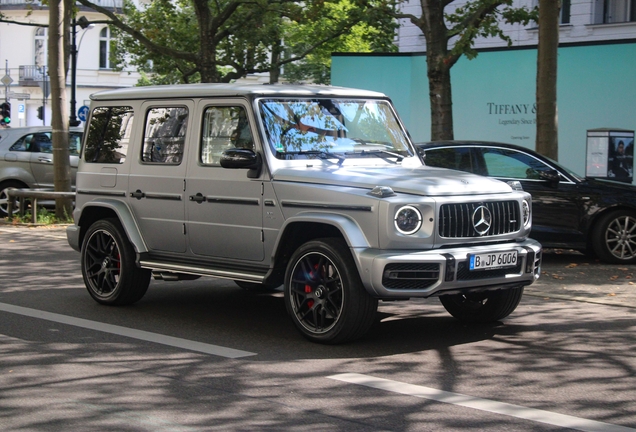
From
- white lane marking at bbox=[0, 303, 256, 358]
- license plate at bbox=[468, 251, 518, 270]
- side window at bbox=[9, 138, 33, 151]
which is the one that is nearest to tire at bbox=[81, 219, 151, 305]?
white lane marking at bbox=[0, 303, 256, 358]

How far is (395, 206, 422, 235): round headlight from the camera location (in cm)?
715

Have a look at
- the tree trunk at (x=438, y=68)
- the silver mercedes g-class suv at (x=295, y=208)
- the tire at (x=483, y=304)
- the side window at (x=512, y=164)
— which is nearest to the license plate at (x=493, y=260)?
the silver mercedes g-class suv at (x=295, y=208)

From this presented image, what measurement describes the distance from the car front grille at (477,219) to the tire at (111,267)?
3167mm

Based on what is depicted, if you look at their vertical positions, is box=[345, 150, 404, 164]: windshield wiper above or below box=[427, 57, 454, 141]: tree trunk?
below

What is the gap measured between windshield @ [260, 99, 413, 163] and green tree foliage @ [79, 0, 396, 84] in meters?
15.4

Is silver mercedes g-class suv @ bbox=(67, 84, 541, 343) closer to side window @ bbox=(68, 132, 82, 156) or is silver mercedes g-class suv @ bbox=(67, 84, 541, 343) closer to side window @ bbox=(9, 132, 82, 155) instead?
side window @ bbox=(9, 132, 82, 155)

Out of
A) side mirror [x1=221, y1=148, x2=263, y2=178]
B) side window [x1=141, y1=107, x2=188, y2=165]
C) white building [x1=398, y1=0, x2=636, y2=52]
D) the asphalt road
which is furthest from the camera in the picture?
white building [x1=398, y1=0, x2=636, y2=52]

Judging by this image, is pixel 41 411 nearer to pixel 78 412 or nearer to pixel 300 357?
pixel 78 412

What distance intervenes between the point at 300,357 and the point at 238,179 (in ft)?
5.66

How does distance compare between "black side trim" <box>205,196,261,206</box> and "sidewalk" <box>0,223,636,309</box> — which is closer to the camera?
"black side trim" <box>205,196,261,206</box>

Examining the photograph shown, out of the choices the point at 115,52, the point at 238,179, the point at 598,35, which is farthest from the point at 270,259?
the point at 115,52

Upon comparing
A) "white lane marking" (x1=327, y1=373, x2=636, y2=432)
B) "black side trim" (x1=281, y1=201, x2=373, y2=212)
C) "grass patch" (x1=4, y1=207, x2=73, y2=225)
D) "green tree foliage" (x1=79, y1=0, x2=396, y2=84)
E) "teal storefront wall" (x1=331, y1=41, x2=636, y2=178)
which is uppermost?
"green tree foliage" (x1=79, y1=0, x2=396, y2=84)

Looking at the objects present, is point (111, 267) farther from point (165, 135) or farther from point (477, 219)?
point (477, 219)

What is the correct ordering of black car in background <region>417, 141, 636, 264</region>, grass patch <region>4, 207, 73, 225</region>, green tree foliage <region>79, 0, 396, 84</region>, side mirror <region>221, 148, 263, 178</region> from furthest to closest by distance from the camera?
green tree foliage <region>79, 0, 396, 84</region> < grass patch <region>4, 207, 73, 225</region> < black car in background <region>417, 141, 636, 264</region> < side mirror <region>221, 148, 263, 178</region>
